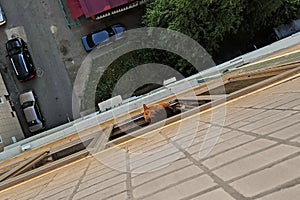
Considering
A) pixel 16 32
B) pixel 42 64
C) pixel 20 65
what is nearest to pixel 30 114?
A: pixel 20 65

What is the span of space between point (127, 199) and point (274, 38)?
1166 cm

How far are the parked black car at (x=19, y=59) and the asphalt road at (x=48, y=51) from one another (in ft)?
1.16

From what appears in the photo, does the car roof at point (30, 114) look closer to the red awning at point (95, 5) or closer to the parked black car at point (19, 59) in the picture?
the parked black car at point (19, 59)

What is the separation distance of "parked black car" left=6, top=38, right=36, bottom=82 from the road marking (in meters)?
0.32

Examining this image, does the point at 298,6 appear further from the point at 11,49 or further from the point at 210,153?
the point at 210,153

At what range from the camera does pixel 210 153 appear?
61.9 inches

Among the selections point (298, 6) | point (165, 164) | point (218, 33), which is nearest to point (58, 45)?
point (218, 33)

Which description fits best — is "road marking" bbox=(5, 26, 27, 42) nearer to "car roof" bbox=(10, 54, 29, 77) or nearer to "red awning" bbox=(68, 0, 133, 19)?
"car roof" bbox=(10, 54, 29, 77)

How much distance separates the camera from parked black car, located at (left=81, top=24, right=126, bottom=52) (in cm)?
1210

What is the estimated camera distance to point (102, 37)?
1213 centimetres

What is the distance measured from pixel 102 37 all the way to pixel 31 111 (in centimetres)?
343

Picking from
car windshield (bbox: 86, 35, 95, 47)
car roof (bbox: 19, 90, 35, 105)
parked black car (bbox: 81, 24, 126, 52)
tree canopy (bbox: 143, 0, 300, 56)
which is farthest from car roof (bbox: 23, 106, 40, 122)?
tree canopy (bbox: 143, 0, 300, 56)

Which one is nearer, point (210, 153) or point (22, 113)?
point (210, 153)

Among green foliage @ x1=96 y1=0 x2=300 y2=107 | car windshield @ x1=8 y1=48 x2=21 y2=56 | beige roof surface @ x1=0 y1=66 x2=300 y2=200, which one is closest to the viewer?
beige roof surface @ x1=0 y1=66 x2=300 y2=200
